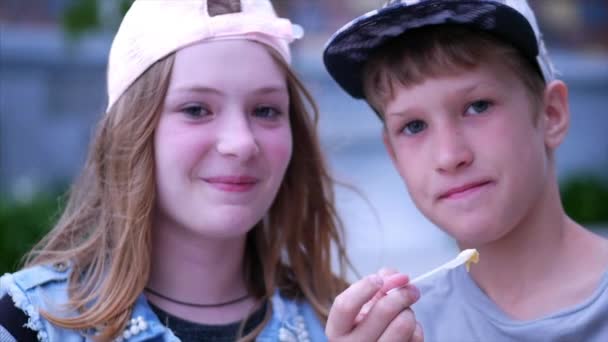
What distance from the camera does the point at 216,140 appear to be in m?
1.90

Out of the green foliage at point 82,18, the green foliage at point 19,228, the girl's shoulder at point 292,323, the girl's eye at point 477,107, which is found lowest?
the green foliage at point 19,228

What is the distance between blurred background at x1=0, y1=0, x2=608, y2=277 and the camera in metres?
7.70

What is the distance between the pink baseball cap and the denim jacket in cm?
49

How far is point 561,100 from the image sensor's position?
170 centimetres

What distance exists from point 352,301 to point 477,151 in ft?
1.25

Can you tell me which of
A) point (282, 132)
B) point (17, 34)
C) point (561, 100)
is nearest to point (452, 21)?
point (561, 100)

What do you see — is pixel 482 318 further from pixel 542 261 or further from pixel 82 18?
pixel 82 18

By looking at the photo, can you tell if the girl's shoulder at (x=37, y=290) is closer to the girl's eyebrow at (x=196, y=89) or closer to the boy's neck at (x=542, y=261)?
the girl's eyebrow at (x=196, y=89)

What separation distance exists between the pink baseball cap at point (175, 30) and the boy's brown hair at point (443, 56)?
42 cm

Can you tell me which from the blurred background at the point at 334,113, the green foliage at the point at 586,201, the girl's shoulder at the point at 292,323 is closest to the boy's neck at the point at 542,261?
the girl's shoulder at the point at 292,323

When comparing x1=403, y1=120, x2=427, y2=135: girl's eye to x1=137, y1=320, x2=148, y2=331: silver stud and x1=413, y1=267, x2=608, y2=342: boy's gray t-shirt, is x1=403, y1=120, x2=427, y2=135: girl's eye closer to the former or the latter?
x1=413, y1=267, x2=608, y2=342: boy's gray t-shirt

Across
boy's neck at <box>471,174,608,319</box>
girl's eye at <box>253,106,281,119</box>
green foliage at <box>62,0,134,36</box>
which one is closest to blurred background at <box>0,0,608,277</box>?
green foliage at <box>62,0,134,36</box>

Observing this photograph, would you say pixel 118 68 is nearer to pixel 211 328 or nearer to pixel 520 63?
pixel 211 328

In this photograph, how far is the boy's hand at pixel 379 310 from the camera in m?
1.50
